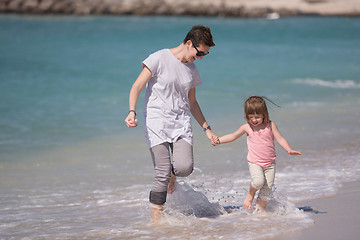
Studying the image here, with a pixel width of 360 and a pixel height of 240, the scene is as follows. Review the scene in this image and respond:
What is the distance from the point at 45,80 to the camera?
17.7m

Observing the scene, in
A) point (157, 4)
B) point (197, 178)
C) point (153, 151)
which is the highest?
point (157, 4)

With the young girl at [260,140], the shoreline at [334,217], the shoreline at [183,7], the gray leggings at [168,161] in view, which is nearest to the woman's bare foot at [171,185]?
the gray leggings at [168,161]

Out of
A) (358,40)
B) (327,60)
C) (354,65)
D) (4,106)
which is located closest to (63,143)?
(4,106)

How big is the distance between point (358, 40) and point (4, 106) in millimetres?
26492

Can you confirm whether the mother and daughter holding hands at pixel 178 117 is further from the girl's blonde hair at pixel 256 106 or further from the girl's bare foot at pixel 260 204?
the girl's bare foot at pixel 260 204

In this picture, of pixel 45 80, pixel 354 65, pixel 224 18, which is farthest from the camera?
pixel 224 18

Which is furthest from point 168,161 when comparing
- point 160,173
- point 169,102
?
point 169,102

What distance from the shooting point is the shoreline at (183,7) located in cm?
6462

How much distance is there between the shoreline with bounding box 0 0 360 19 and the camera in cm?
6462

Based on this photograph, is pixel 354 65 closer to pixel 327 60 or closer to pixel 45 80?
pixel 327 60

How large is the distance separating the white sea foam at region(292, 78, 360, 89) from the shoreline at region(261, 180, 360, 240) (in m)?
10.3

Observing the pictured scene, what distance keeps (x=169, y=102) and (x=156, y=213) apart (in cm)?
97

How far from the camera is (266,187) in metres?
4.68

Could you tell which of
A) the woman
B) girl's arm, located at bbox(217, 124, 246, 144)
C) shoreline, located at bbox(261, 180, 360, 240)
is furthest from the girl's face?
shoreline, located at bbox(261, 180, 360, 240)
